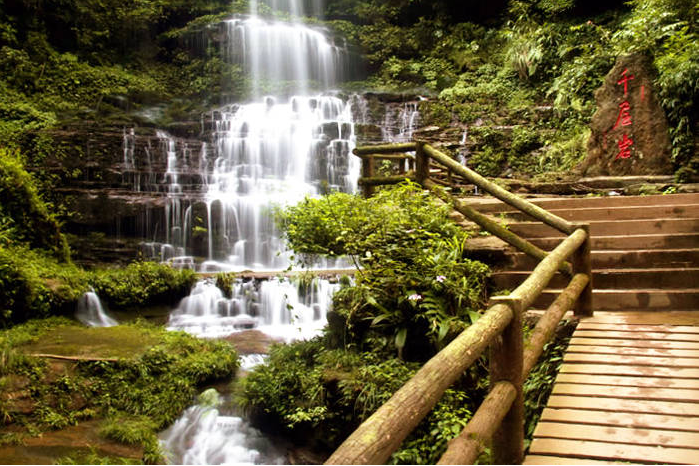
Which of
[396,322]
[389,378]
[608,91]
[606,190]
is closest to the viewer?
[389,378]

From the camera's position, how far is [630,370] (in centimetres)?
352

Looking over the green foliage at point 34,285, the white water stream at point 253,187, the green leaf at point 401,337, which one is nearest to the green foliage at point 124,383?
the white water stream at point 253,187

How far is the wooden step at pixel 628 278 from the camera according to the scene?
17.0 feet

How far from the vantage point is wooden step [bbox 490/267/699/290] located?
5191 millimetres

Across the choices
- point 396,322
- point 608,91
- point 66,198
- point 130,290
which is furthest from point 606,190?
point 66,198

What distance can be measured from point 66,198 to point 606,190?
12094 millimetres

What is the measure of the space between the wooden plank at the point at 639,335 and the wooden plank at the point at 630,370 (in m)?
0.62

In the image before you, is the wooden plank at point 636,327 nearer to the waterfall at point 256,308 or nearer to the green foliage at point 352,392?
the green foliage at point 352,392

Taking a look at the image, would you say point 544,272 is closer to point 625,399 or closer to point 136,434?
point 625,399

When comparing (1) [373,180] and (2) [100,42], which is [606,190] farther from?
(2) [100,42]

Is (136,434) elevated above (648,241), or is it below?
below

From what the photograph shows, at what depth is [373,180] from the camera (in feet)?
23.0

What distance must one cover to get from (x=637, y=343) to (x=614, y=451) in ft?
5.60

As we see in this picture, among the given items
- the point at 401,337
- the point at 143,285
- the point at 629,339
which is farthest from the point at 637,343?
the point at 143,285
